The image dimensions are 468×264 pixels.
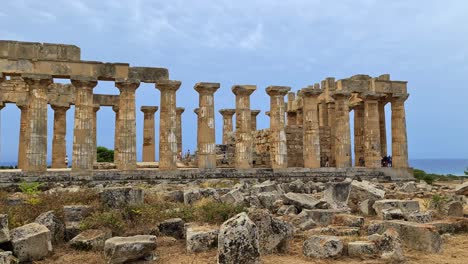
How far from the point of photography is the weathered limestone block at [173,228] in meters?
8.69

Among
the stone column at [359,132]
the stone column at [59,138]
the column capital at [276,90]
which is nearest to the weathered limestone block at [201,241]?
the column capital at [276,90]

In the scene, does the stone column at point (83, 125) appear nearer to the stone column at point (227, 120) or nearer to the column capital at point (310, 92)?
the column capital at point (310, 92)

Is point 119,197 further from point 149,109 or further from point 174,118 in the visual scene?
point 149,109

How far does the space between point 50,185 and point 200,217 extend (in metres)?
14.0

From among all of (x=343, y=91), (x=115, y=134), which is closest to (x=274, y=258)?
(x=343, y=91)

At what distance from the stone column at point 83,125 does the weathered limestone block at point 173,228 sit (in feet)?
53.4

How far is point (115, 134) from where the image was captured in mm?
34344

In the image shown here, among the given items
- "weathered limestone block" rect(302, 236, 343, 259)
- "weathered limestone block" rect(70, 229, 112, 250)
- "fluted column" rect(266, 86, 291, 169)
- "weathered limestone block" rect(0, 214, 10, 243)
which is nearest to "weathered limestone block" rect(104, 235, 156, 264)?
"weathered limestone block" rect(70, 229, 112, 250)

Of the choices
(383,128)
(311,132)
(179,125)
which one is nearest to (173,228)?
(311,132)

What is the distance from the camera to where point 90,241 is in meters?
7.82

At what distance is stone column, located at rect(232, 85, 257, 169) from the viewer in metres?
26.6

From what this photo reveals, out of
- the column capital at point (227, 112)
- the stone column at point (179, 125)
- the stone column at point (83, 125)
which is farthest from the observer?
the column capital at point (227, 112)

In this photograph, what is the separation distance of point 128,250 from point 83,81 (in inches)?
749

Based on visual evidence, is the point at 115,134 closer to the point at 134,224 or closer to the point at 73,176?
the point at 73,176
